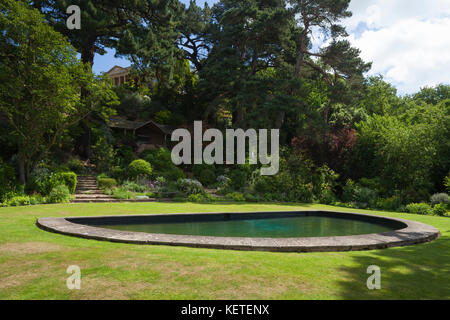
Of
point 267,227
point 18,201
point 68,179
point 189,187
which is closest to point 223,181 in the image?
point 189,187

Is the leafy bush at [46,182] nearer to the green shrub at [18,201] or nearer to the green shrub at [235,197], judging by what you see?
the green shrub at [18,201]

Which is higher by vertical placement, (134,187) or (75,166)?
(75,166)

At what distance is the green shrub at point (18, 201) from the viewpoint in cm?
1110

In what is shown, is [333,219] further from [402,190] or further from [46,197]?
[46,197]

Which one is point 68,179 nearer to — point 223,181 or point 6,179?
point 6,179

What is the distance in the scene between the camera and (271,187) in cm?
1761

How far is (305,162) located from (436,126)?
7883mm

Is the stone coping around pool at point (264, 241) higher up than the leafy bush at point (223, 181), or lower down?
lower down

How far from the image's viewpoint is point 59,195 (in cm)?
1226

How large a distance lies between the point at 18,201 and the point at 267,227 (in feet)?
33.3

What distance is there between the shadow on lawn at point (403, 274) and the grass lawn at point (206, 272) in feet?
0.03

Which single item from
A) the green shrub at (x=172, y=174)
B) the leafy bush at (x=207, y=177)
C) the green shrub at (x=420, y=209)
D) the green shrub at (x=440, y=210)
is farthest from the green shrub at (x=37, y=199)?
the green shrub at (x=440, y=210)

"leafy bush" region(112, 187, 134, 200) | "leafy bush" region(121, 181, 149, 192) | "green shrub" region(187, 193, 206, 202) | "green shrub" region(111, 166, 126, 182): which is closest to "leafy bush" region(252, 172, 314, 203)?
"green shrub" region(187, 193, 206, 202)
